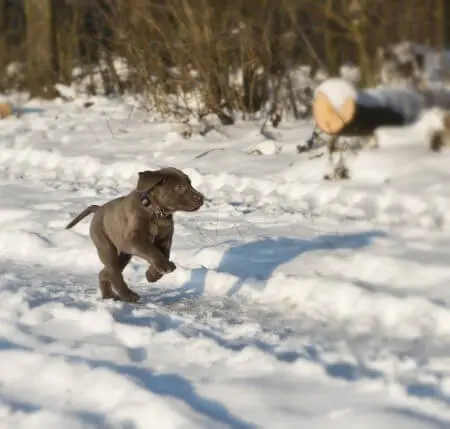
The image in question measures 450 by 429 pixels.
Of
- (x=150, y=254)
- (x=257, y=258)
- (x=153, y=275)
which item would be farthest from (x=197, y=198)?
(x=257, y=258)

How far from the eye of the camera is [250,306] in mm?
5168

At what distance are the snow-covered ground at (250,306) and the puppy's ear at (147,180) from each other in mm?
690

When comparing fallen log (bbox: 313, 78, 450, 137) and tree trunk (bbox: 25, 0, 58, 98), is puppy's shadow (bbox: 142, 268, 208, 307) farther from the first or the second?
tree trunk (bbox: 25, 0, 58, 98)

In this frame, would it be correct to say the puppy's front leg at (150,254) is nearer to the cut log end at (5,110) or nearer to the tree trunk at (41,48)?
the cut log end at (5,110)

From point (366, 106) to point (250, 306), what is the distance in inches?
141

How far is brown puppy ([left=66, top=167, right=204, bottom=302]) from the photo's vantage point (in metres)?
5.09

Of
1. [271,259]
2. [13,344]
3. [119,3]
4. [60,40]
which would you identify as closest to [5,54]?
[60,40]

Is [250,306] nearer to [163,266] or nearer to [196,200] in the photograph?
[163,266]

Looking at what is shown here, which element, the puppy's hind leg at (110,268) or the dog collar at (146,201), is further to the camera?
the puppy's hind leg at (110,268)

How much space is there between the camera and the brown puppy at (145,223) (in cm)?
509

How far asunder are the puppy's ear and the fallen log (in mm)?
3473

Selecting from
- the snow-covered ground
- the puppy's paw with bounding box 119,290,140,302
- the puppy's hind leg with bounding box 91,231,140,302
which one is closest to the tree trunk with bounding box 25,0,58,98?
the snow-covered ground

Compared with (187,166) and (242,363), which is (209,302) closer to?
(242,363)

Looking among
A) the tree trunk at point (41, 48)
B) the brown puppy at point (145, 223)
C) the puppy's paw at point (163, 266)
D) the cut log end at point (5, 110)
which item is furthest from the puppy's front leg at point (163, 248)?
the tree trunk at point (41, 48)
